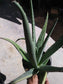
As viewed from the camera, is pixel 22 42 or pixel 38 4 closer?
pixel 22 42

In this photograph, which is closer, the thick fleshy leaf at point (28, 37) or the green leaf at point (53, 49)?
the thick fleshy leaf at point (28, 37)

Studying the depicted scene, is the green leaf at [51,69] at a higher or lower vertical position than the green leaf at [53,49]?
lower

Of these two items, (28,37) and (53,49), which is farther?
(53,49)

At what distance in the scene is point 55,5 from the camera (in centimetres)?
311

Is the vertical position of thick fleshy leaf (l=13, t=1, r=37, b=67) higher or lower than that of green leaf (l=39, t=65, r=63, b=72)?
higher

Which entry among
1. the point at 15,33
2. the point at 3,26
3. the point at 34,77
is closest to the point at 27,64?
the point at 34,77

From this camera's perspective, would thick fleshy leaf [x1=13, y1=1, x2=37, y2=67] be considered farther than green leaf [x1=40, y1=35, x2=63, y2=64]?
No

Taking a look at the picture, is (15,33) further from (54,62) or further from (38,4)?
(38,4)

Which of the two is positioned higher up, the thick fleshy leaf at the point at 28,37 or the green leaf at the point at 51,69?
the thick fleshy leaf at the point at 28,37

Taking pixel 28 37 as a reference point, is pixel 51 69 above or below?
below

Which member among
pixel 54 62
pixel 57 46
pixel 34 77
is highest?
pixel 57 46

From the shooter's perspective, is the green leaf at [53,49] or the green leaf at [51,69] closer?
the green leaf at [51,69]

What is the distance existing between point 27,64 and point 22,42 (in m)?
0.46

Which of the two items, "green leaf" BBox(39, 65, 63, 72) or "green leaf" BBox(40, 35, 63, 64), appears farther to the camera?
"green leaf" BBox(40, 35, 63, 64)
